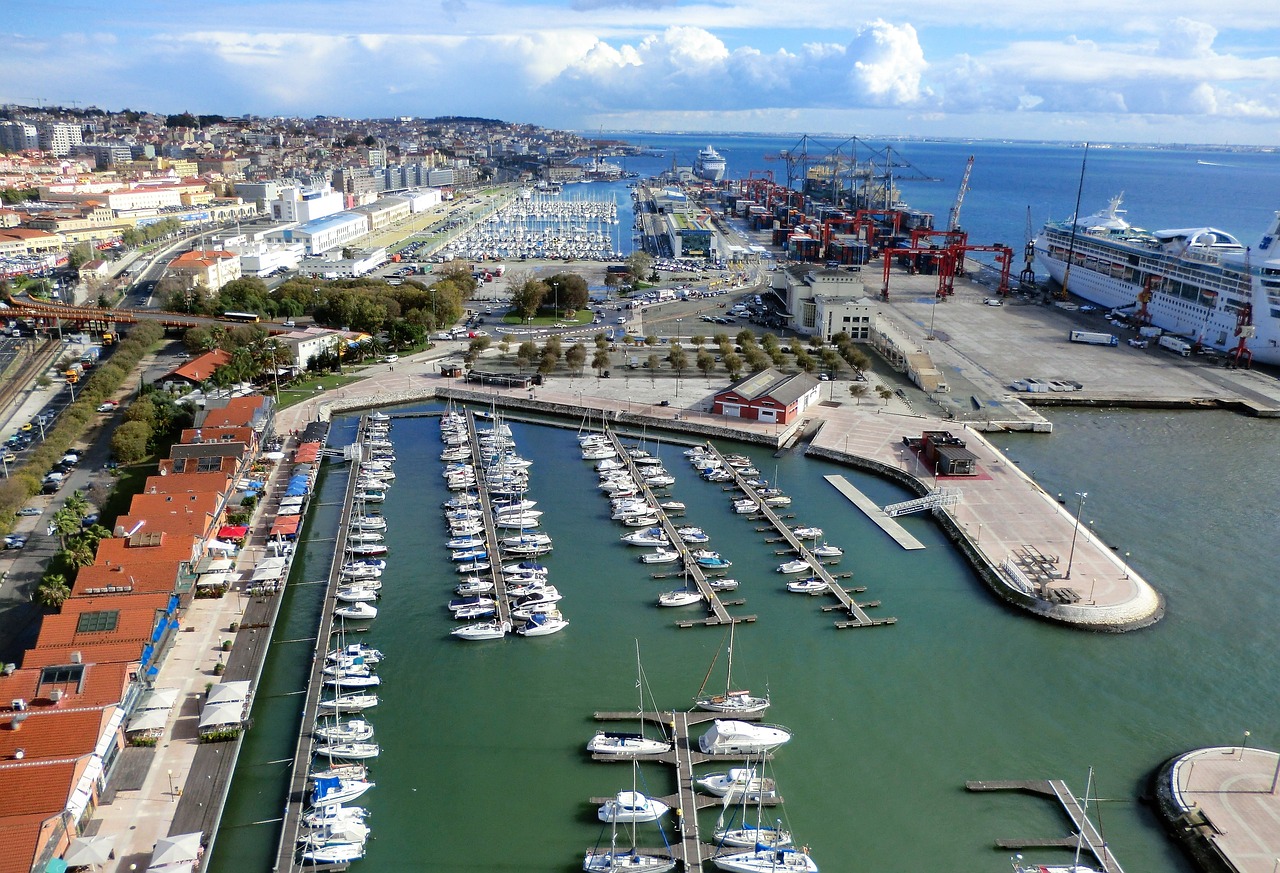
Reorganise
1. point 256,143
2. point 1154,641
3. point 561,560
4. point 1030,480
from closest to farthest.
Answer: point 1154,641
point 561,560
point 1030,480
point 256,143

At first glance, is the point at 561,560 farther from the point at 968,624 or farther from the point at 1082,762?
the point at 1082,762

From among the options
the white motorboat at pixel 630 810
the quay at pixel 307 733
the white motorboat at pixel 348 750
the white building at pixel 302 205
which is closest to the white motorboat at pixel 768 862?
the white motorboat at pixel 630 810

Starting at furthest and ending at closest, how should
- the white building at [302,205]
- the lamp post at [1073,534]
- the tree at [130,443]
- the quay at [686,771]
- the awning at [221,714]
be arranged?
the white building at [302,205] → the tree at [130,443] → the lamp post at [1073,534] → the awning at [221,714] → the quay at [686,771]

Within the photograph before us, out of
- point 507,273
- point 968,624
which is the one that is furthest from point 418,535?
point 507,273

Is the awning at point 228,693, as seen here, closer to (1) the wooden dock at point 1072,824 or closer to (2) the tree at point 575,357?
(1) the wooden dock at point 1072,824

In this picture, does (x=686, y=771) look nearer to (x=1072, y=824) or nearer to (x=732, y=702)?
(x=732, y=702)

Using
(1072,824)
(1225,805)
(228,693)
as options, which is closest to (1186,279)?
(1225,805)
